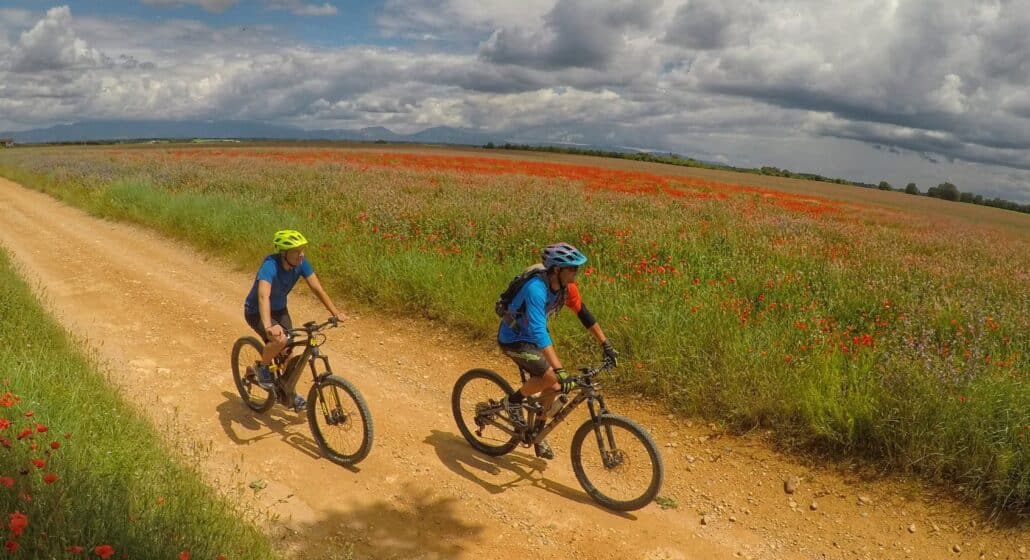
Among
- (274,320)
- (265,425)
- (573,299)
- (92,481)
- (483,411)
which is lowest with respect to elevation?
(265,425)

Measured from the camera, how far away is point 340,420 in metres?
5.55

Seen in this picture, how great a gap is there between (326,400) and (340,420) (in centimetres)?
27

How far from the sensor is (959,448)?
16.4 feet

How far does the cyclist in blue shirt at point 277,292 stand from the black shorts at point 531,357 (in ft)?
5.72

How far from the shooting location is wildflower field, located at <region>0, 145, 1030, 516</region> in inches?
208

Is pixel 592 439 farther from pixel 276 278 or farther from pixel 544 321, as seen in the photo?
pixel 276 278

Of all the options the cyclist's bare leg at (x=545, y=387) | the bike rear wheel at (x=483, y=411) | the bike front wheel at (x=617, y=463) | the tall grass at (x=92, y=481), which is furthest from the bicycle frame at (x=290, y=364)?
the bike front wheel at (x=617, y=463)

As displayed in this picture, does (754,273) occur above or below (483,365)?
above

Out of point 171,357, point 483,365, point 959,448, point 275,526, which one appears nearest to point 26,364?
point 171,357

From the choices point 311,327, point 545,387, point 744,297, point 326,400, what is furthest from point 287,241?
point 744,297

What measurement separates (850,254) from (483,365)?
27.7 feet

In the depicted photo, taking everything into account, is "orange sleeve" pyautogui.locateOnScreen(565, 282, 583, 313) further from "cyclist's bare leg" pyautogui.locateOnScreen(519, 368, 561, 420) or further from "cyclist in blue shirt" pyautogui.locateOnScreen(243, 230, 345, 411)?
"cyclist in blue shirt" pyautogui.locateOnScreen(243, 230, 345, 411)

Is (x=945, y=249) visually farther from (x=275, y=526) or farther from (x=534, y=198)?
(x=275, y=526)

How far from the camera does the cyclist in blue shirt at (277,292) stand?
5.44m
